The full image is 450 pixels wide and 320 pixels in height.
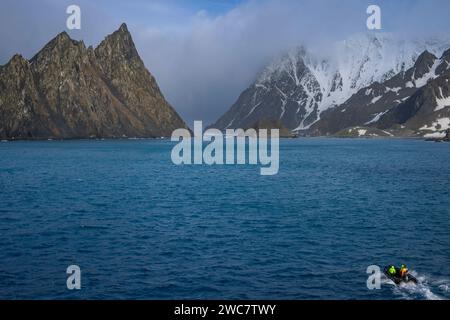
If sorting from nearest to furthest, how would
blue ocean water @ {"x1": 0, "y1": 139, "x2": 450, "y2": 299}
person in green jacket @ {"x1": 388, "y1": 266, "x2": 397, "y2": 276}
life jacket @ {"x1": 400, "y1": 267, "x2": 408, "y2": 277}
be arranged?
blue ocean water @ {"x1": 0, "y1": 139, "x2": 450, "y2": 299} < life jacket @ {"x1": 400, "y1": 267, "x2": 408, "y2": 277} < person in green jacket @ {"x1": 388, "y1": 266, "x2": 397, "y2": 276}

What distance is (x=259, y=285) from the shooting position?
43.2m

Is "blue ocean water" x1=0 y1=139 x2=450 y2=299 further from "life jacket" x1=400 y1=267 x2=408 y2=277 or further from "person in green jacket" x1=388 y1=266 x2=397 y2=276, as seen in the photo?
"life jacket" x1=400 y1=267 x2=408 y2=277

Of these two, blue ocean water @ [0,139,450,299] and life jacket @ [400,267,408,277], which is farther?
life jacket @ [400,267,408,277]

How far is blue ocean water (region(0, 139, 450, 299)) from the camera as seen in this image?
4297 cm

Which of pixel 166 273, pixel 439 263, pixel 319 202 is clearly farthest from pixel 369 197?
pixel 166 273

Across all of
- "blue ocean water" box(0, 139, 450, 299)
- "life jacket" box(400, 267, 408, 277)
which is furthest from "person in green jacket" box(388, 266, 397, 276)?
"blue ocean water" box(0, 139, 450, 299)

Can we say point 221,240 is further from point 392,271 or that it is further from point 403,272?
point 403,272

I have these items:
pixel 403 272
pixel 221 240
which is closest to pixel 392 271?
pixel 403 272

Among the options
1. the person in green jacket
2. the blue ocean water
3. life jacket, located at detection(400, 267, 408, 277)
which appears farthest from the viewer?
the person in green jacket

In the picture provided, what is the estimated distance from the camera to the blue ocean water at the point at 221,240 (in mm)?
42969

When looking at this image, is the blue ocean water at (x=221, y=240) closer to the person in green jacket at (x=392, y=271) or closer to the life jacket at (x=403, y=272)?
the person in green jacket at (x=392, y=271)

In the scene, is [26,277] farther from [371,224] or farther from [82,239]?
[371,224]

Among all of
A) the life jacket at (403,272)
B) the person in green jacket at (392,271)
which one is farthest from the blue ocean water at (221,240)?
the life jacket at (403,272)
